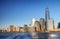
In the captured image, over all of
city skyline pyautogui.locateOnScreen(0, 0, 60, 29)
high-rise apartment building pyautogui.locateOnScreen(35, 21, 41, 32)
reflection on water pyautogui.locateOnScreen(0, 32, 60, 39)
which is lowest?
reflection on water pyautogui.locateOnScreen(0, 32, 60, 39)

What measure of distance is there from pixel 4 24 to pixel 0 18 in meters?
0.11

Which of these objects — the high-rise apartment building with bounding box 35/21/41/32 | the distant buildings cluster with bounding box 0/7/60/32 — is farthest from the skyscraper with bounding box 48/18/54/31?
the high-rise apartment building with bounding box 35/21/41/32

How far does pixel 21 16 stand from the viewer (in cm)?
202

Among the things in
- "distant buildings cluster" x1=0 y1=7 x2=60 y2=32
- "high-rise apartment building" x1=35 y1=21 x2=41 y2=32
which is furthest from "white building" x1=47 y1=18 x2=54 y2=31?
"high-rise apartment building" x1=35 y1=21 x2=41 y2=32

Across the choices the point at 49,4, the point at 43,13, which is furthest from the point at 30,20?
the point at 49,4

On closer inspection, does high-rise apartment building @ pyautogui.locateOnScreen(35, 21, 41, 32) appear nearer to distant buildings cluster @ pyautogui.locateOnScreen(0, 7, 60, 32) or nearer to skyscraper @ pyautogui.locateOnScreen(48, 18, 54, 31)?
distant buildings cluster @ pyautogui.locateOnScreen(0, 7, 60, 32)

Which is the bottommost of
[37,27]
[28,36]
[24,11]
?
[28,36]

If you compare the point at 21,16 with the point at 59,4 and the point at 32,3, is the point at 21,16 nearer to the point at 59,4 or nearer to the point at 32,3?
the point at 32,3

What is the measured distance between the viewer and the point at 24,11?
79.5 inches

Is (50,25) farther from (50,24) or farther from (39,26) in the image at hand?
(39,26)

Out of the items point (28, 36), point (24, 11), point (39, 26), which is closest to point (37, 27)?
point (39, 26)

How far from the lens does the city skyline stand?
198cm

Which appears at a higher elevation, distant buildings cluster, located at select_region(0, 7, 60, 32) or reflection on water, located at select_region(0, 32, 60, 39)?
distant buildings cluster, located at select_region(0, 7, 60, 32)

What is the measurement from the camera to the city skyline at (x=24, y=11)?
6.49 feet
